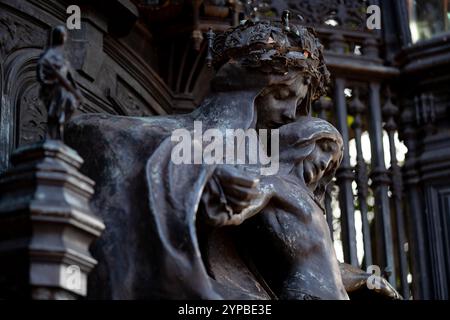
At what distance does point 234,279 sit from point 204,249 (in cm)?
20

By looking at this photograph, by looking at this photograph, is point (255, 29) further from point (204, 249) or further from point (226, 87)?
point (204, 249)

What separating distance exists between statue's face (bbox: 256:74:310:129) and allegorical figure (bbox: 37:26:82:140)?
4.74 ft

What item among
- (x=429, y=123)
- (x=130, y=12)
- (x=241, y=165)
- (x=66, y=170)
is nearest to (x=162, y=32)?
(x=130, y=12)

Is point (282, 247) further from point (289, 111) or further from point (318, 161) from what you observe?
point (289, 111)

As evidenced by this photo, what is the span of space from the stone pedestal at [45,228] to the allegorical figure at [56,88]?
0.64ft

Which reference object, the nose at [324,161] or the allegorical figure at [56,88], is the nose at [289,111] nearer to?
the nose at [324,161]

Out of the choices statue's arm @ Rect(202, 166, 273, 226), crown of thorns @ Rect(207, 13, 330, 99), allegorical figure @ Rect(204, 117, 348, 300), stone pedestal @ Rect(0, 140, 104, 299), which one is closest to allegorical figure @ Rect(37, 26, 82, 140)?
stone pedestal @ Rect(0, 140, 104, 299)

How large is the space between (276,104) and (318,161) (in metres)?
0.37

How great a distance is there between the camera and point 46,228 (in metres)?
4.92

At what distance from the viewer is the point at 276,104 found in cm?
662

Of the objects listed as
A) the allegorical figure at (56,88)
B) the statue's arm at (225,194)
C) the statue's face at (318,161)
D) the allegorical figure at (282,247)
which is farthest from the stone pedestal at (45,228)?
the statue's face at (318,161)
